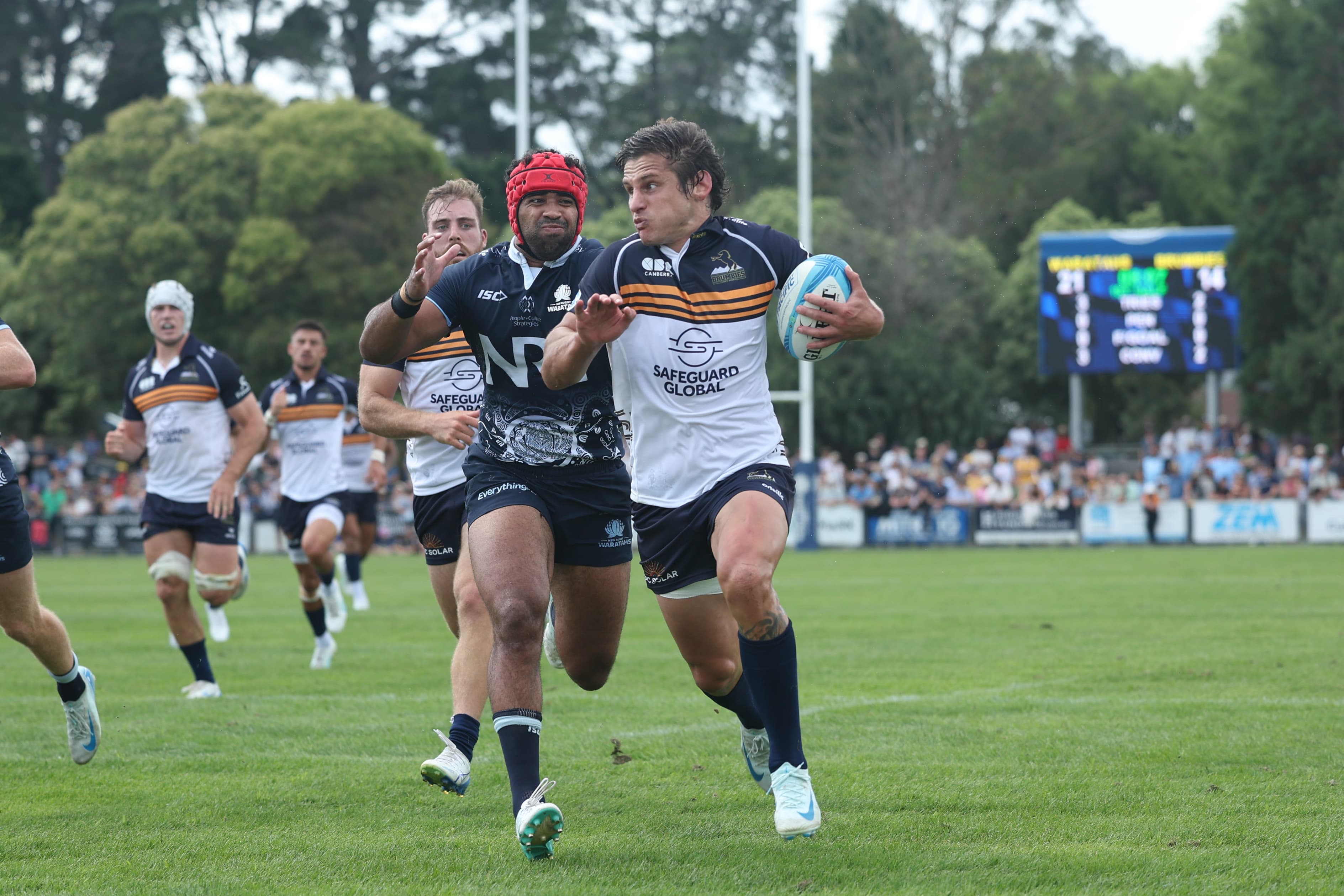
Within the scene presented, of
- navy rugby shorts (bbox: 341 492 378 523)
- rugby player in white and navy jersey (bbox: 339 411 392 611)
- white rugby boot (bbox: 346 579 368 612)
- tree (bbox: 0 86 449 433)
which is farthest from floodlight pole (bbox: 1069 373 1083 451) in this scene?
navy rugby shorts (bbox: 341 492 378 523)

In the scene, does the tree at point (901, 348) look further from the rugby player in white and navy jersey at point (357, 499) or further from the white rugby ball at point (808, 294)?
the white rugby ball at point (808, 294)

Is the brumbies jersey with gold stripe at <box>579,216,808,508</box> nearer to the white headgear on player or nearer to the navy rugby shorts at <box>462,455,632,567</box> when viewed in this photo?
the navy rugby shorts at <box>462,455,632,567</box>

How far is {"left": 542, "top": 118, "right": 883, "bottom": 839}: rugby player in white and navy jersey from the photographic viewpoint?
5246 mm

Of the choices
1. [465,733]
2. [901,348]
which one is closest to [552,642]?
[465,733]

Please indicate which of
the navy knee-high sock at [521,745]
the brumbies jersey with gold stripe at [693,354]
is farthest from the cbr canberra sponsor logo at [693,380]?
the navy knee-high sock at [521,745]

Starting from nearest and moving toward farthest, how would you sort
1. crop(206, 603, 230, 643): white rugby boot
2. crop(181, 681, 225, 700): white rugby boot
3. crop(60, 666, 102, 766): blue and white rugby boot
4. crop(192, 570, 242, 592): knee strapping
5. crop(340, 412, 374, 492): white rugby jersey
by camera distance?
crop(60, 666, 102, 766): blue and white rugby boot → crop(181, 681, 225, 700): white rugby boot → crop(192, 570, 242, 592): knee strapping → crop(206, 603, 230, 643): white rugby boot → crop(340, 412, 374, 492): white rugby jersey

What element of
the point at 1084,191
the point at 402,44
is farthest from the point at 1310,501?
the point at 402,44

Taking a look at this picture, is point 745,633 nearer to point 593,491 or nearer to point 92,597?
point 593,491

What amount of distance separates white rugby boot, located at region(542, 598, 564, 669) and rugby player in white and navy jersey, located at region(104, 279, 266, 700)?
3.41 metres

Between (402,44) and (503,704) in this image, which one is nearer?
(503,704)

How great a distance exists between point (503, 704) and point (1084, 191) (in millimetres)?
54295

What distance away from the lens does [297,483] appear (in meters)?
12.9

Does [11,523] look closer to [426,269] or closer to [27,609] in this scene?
[27,609]

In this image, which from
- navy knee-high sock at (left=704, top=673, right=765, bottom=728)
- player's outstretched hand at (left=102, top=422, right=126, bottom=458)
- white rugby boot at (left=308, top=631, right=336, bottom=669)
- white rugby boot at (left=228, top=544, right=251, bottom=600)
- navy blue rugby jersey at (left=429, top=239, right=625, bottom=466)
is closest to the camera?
navy blue rugby jersey at (left=429, top=239, right=625, bottom=466)
